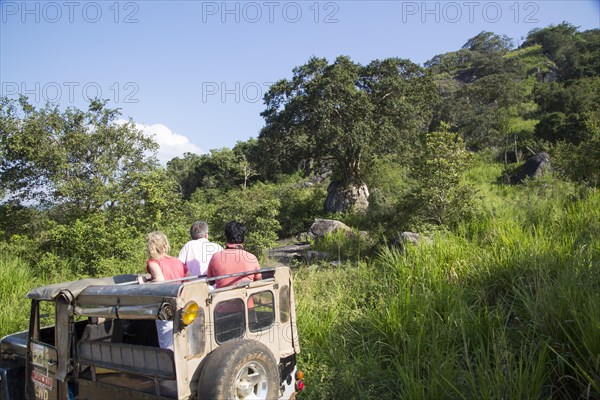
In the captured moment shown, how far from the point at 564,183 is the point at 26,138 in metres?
15.2

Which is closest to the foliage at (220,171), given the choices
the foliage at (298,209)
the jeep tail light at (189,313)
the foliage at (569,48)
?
the foliage at (298,209)

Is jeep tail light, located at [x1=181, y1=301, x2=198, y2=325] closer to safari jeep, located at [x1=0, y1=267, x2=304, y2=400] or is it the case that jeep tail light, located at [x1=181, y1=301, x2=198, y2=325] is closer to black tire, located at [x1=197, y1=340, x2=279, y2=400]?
safari jeep, located at [x1=0, y1=267, x2=304, y2=400]

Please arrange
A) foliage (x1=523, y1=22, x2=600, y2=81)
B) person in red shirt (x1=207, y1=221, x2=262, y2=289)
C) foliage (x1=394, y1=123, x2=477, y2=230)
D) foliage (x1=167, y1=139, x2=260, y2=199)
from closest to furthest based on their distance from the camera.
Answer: person in red shirt (x1=207, y1=221, x2=262, y2=289) < foliage (x1=394, y1=123, x2=477, y2=230) < foliage (x1=523, y1=22, x2=600, y2=81) < foliage (x1=167, y1=139, x2=260, y2=199)

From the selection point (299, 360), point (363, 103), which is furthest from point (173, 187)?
point (363, 103)

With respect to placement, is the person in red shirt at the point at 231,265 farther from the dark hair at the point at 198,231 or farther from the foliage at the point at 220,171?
the foliage at the point at 220,171

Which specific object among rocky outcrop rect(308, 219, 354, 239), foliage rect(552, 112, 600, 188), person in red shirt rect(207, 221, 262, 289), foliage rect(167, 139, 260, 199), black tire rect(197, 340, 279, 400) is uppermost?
foliage rect(167, 139, 260, 199)

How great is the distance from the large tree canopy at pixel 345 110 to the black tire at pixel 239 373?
68.2 feet

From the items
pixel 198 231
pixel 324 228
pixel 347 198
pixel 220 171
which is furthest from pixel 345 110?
pixel 220 171

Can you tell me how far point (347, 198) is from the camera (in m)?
26.2

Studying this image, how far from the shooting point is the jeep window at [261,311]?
3.47 metres

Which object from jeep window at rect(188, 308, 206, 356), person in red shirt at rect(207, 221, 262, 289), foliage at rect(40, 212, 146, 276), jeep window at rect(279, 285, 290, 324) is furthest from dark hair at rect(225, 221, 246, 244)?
foliage at rect(40, 212, 146, 276)

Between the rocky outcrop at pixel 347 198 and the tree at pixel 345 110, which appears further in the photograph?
the rocky outcrop at pixel 347 198

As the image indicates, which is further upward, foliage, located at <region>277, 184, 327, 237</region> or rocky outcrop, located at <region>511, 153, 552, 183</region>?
rocky outcrop, located at <region>511, 153, 552, 183</region>

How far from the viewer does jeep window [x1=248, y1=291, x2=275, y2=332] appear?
3473 mm
